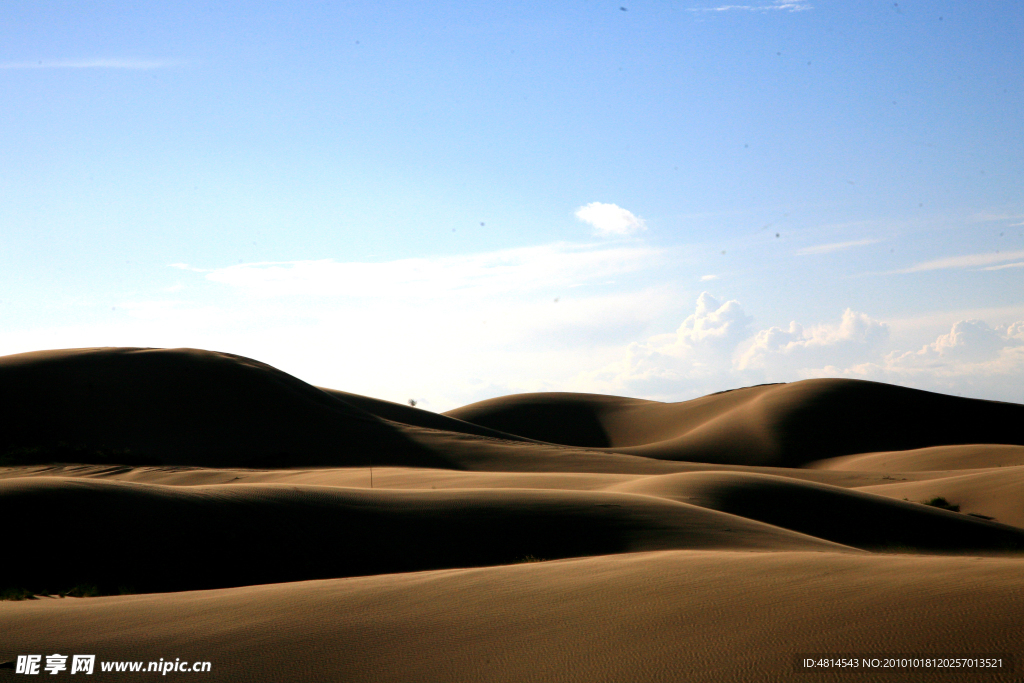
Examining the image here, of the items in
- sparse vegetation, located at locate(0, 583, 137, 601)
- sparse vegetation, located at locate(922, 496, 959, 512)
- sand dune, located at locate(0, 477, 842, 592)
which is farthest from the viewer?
sparse vegetation, located at locate(922, 496, 959, 512)

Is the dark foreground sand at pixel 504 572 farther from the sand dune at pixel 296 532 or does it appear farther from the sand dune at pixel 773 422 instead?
the sand dune at pixel 773 422

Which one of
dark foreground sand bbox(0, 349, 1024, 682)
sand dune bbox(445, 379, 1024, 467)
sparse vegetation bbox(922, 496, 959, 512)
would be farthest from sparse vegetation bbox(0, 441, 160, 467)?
sand dune bbox(445, 379, 1024, 467)

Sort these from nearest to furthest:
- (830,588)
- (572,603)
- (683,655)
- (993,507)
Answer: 1. (683,655)
2. (830,588)
3. (572,603)
4. (993,507)

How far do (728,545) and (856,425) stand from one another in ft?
188

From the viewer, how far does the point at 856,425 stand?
63688 millimetres

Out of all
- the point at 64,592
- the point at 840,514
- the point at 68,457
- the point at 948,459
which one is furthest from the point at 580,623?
the point at 948,459

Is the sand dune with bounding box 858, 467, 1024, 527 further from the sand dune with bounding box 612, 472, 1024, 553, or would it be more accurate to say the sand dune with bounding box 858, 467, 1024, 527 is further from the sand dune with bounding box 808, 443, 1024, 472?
the sand dune with bounding box 808, 443, 1024, 472

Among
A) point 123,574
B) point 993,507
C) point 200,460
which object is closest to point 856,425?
point 993,507

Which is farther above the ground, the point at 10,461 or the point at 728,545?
the point at 10,461

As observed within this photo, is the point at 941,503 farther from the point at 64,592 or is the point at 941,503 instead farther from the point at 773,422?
the point at 773,422

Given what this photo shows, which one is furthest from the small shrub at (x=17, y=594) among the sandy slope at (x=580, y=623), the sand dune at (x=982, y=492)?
the sand dune at (x=982, y=492)

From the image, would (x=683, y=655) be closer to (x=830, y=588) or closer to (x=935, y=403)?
(x=830, y=588)

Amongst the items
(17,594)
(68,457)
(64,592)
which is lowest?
(64,592)

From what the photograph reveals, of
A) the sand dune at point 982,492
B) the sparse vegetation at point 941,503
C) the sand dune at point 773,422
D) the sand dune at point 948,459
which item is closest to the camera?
the sand dune at point 982,492
